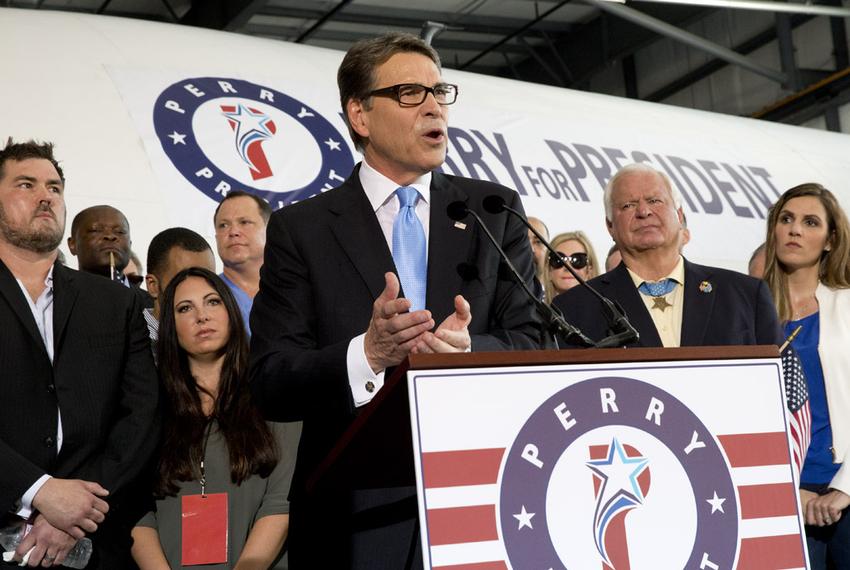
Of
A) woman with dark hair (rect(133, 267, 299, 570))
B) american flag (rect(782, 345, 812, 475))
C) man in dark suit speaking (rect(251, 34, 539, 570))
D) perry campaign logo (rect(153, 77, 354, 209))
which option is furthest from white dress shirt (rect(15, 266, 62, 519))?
perry campaign logo (rect(153, 77, 354, 209))

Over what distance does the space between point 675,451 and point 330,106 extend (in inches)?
189

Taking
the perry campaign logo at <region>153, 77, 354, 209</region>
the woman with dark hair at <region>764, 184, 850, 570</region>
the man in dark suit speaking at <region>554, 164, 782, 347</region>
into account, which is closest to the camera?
the man in dark suit speaking at <region>554, 164, 782, 347</region>

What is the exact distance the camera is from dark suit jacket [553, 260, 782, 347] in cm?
288

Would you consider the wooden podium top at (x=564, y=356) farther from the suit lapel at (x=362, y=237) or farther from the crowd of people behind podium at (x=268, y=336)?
the suit lapel at (x=362, y=237)

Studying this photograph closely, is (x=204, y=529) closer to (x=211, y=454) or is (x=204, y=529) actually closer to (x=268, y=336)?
(x=211, y=454)

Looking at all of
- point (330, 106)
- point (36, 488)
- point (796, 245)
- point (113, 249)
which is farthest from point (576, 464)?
point (330, 106)

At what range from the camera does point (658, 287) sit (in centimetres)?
310

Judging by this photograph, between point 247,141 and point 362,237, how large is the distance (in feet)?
11.6

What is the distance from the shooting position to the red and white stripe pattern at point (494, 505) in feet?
4.80

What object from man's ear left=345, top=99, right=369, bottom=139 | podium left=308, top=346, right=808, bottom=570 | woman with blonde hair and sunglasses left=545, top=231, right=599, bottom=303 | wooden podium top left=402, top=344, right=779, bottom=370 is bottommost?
podium left=308, top=346, right=808, bottom=570

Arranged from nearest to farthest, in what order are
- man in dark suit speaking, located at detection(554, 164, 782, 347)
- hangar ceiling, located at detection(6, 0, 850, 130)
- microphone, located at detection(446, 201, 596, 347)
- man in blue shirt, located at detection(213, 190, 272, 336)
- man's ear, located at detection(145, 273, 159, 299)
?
microphone, located at detection(446, 201, 596, 347), man in dark suit speaking, located at detection(554, 164, 782, 347), man's ear, located at detection(145, 273, 159, 299), man in blue shirt, located at detection(213, 190, 272, 336), hangar ceiling, located at detection(6, 0, 850, 130)

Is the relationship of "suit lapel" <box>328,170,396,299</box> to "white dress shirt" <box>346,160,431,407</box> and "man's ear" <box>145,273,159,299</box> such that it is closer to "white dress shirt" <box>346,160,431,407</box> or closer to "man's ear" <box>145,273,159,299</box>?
"white dress shirt" <box>346,160,431,407</box>

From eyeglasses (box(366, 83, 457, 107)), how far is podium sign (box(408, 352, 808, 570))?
0.82 m

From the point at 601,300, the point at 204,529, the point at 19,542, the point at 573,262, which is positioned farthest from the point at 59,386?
the point at 573,262
